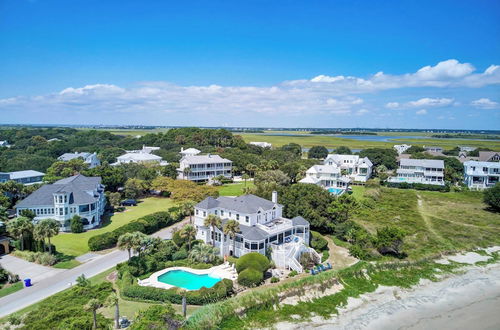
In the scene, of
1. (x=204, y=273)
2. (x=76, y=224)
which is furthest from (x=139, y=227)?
(x=204, y=273)

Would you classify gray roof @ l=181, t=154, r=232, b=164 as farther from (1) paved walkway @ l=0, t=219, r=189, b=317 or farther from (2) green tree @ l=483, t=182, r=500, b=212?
(2) green tree @ l=483, t=182, r=500, b=212

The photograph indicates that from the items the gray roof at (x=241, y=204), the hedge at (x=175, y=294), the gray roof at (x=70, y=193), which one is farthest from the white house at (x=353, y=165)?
the hedge at (x=175, y=294)

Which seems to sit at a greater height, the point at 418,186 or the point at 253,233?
the point at 253,233

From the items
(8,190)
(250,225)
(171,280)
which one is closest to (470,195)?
(250,225)

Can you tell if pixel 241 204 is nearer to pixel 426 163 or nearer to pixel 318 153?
pixel 426 163

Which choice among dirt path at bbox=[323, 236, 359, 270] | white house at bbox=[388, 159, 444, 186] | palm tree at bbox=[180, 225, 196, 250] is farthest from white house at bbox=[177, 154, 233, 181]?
white house at bbox=[388, 159, 444, 186]

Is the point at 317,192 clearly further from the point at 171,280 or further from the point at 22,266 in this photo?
the point at 22,266
